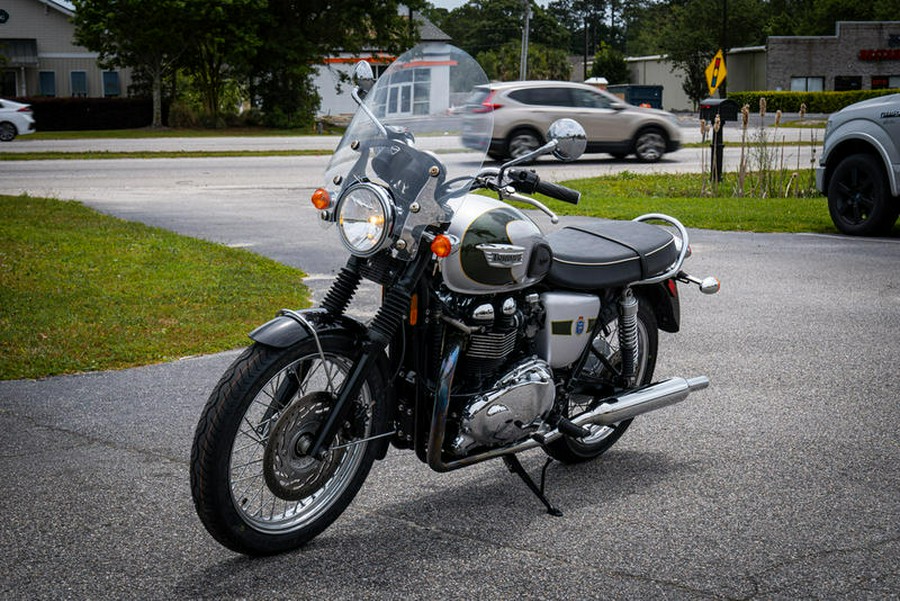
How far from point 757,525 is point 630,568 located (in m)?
0.70

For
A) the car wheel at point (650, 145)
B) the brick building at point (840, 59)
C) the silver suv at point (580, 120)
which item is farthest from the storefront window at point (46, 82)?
the car wheel at point (650, 145)

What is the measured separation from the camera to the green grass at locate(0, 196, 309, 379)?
24.0 feet

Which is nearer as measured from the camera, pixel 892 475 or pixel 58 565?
pixel 58 565

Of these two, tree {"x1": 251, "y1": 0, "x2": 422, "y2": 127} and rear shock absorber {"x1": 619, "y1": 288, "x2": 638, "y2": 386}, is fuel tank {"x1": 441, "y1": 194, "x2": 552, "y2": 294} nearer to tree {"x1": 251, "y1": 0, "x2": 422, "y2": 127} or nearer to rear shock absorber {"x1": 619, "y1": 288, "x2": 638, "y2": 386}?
rear shock absorber {"x1": 619, "y1": 288, "x2": 638, "y2": 386}

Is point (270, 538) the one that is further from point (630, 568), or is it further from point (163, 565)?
point (630, 568)

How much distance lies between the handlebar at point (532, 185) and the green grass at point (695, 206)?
31.3 ft

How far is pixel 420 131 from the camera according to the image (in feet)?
14.2

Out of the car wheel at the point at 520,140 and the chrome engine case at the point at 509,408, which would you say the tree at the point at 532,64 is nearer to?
the car wheel at the point at 520,140

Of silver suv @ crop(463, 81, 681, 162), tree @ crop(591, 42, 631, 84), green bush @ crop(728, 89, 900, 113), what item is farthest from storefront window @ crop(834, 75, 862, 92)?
silver suv @ crop(463, 81, 681, 162)

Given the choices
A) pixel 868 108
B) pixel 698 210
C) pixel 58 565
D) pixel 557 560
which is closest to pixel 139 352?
pixel 58 565

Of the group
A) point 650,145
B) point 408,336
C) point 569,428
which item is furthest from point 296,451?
point 650,145

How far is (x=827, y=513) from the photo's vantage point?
4.53 metres

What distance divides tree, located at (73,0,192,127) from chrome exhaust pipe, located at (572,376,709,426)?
37.7 m

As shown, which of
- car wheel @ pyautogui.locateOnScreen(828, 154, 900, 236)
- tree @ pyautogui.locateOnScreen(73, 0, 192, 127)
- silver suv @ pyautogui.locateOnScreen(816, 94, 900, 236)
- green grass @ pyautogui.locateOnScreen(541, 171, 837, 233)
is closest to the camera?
silver suv @ pyautogui.locateOnScreen(816, 94, 900, 236)
